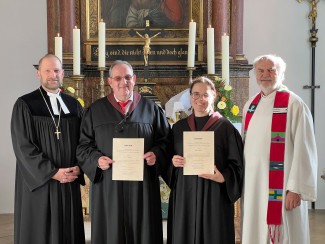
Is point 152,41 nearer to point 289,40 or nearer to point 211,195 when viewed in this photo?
point 289,40

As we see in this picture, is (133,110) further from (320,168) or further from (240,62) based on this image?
(320,168)

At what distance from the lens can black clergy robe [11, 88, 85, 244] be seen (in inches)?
159

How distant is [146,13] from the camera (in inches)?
265

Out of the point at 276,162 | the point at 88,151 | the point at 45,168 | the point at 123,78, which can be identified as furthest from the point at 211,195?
the point at 45,168

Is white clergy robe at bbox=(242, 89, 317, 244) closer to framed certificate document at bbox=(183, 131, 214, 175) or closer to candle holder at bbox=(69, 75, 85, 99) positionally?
framed certificate document at bbox=(183, 131, 214, 175)

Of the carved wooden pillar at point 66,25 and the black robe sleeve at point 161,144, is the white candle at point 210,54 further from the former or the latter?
the carved wooden pillar at point 66,25

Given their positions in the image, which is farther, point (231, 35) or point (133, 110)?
point (231, 35)

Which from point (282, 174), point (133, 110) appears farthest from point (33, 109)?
point (282, 174)

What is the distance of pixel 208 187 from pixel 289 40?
13.8 feet

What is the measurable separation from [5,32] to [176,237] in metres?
4.86

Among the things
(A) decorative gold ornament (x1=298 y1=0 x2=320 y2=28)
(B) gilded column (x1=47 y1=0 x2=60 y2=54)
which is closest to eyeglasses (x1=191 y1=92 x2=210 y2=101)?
(B) gilded column (x1=47 y1=0 x2=60 y2=54)

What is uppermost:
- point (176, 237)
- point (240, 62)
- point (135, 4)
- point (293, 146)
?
point (135, 4)

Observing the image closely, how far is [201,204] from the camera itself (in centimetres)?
377

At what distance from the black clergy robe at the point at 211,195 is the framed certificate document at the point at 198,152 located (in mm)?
152
